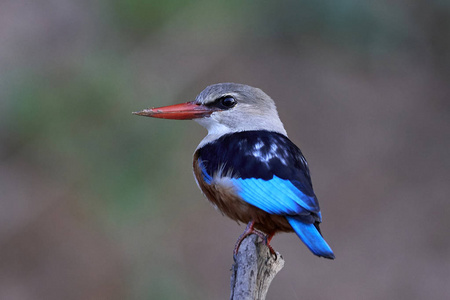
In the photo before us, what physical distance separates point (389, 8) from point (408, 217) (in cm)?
188

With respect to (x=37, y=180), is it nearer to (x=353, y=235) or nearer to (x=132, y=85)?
(x=132, y=85)

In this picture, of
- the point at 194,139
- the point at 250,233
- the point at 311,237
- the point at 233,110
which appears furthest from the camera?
the point at 194,139

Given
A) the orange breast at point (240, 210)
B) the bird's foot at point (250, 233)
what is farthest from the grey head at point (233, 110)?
the bird's foot at point (250, 233)

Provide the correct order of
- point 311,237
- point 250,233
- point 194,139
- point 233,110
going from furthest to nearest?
point 194,139
point 233,110
point 250,233
point 311,237

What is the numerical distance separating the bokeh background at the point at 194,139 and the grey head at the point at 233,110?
5.81ft

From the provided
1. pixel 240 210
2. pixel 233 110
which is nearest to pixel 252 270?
pixel 240 210

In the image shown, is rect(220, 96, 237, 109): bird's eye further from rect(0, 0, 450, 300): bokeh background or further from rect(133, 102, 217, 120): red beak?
rect(0, 0, 450, 300): bokeh background

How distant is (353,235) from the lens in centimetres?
602

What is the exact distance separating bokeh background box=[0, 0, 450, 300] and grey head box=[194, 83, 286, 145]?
1770 mm

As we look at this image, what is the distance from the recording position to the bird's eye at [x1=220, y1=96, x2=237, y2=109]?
2.95 meters

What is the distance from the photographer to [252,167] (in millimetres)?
2541

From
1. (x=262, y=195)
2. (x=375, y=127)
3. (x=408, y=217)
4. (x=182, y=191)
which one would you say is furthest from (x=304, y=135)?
(x=262, y=195)

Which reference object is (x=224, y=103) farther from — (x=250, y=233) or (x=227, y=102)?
(x=250, y=233)

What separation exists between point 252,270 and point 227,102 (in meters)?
0.94
